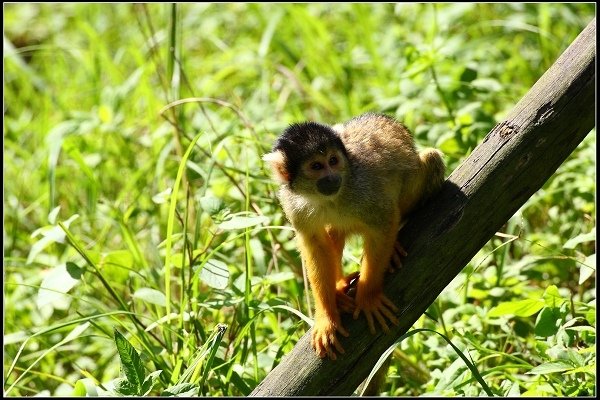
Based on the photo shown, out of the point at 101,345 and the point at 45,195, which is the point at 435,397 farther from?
the point at 45,195

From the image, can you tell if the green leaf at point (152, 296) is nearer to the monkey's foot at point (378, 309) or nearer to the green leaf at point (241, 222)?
the green leaf at point (241, 222)

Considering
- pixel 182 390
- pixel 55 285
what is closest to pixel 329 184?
pixel 182 390

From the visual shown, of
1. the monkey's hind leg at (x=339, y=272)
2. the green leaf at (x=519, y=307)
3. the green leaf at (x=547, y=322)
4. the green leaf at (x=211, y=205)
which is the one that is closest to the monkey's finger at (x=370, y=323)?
the monkey's hind leg at (x=339, y=272)

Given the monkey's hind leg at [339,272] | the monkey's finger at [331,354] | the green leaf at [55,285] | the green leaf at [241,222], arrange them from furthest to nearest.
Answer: the green leaf at [55,285] → the monkey's hind leg at [339,272] → the green leaf at [241,222] → the monkey's finger at [331,354]

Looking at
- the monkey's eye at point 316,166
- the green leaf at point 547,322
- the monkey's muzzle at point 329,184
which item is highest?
the monkey's eye at point 316,166

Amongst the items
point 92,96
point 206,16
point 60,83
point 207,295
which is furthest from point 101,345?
point 206,16

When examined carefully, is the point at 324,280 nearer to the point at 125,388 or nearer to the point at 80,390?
the point at 125,388
